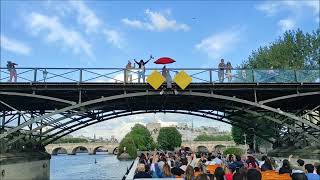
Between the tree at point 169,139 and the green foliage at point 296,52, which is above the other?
the green foliage at point 296,52

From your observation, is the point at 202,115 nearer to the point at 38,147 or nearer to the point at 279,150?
the point at 279,150

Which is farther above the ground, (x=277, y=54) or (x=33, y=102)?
(x=277, y=54)

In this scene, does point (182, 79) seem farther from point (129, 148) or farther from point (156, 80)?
point (129, 148)

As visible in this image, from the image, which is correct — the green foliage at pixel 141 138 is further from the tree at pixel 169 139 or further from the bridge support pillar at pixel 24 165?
the bridge support pillar at pixel 24 165

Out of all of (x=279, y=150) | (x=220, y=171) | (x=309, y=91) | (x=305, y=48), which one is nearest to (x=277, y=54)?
(x=305, y=48)

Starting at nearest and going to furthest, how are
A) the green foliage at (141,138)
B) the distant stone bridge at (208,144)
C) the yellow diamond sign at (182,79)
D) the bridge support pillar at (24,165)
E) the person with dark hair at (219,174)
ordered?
1. the person with dark hair at (219,174)
2. the bridge support pillar at (24,165)
3. the yellow diamond sign at (182,79)
4. the green foliage at (141,138)
5. the distant stone bridge at (208,144)

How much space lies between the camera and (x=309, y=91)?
2684 cm

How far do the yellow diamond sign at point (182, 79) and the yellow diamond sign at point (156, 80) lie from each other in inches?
34.5

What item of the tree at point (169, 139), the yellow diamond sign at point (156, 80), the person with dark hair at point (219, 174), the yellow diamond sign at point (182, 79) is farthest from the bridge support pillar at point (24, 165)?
the tree at point (169, 139)

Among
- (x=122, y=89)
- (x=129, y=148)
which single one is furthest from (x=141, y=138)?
(x=122, y=89)

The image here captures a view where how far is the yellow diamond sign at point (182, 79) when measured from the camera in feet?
81.1

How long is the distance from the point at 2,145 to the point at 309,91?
20205 mm

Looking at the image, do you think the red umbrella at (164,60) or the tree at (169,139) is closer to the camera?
the red umbrella at (164,60)

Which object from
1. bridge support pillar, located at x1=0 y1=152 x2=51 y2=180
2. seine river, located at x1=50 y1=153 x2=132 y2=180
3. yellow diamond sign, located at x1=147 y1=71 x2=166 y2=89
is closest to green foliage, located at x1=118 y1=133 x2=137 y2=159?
seine river, located at x1=50 y1=153 x2=132 y2=180
